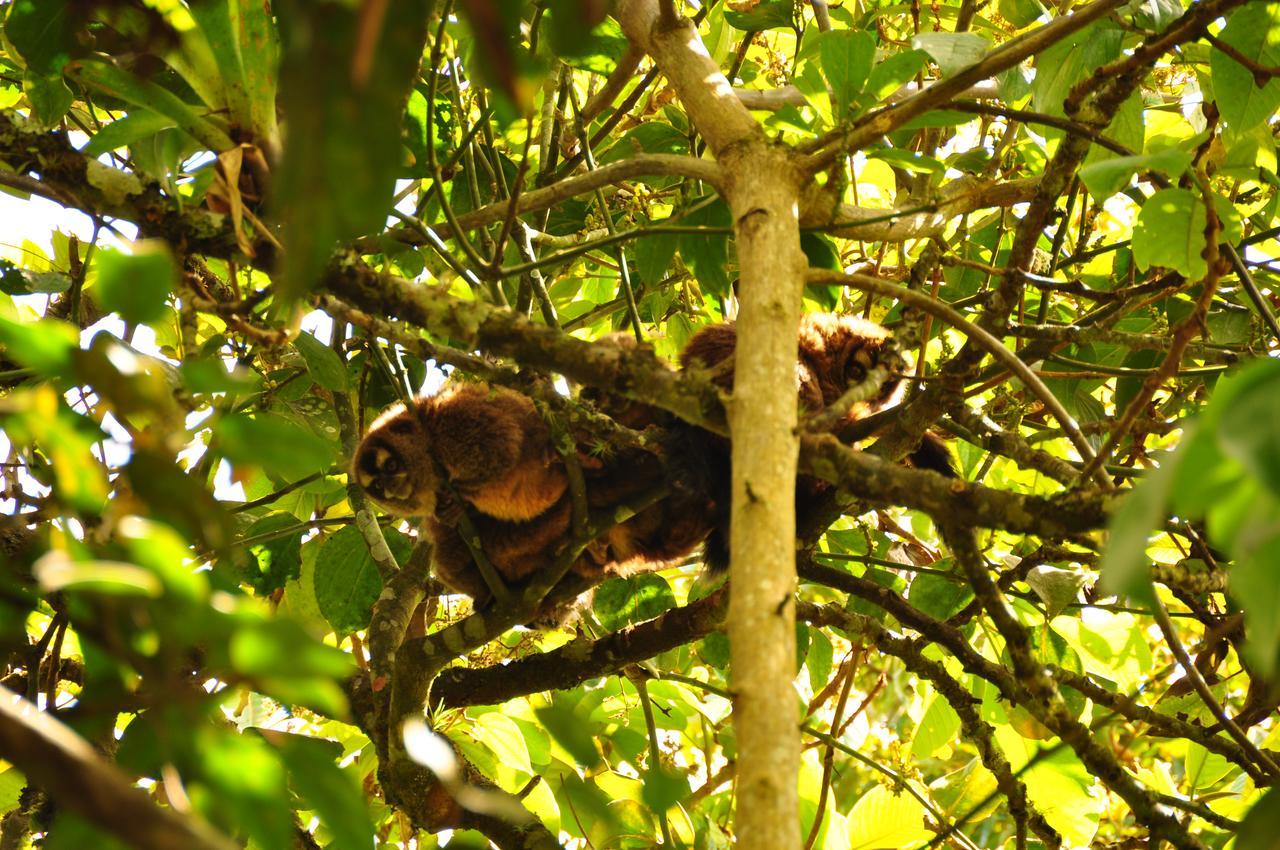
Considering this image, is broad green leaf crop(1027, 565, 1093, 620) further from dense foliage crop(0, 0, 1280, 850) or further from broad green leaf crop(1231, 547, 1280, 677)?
broad green leaf crop(1231, 547, 1280, 677)

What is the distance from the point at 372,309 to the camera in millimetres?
1921

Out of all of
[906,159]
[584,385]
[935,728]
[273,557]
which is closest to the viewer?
[584,385]

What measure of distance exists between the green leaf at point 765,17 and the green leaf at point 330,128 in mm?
2747

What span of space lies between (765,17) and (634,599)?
74.6 inches

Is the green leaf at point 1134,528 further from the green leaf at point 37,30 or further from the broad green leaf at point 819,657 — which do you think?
the broad green leaf at point 819,657

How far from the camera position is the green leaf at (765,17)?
3.25m

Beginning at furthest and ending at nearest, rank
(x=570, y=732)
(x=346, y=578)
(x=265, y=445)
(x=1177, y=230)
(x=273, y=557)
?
(x=273, y=557) → (x=346, y=578) → (x=1177, y=230) → (x=570, y=732) → (x=265, y=445)

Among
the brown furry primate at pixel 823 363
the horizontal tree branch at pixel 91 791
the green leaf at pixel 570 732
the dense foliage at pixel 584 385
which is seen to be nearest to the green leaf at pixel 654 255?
the dense foliage at pixel 584 385

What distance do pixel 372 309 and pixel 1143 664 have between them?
273 cm

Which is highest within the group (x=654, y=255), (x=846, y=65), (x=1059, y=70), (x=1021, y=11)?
(x=1021, y=11)

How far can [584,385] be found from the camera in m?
1.96

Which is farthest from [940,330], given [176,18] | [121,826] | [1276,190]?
[121,826]

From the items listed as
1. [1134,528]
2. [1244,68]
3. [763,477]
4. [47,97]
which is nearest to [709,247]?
[1244,68]

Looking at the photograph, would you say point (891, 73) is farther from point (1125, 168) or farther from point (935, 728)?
point (935, 728)
